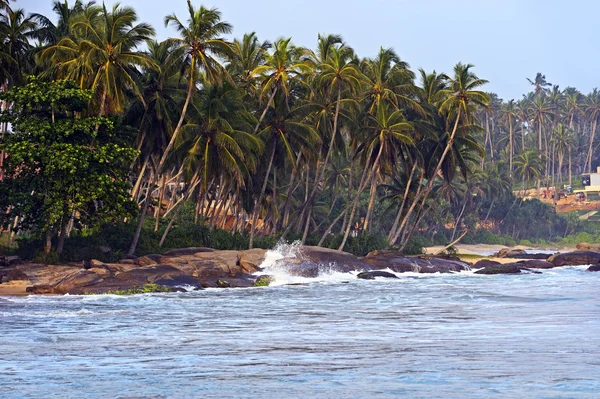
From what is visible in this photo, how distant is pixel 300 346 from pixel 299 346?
0.02m

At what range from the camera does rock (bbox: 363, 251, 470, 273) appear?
43312 millimetres

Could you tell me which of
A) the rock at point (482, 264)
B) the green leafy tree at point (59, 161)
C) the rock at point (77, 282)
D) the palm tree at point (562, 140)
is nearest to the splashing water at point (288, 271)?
the green leafy tree at point (59, 161)

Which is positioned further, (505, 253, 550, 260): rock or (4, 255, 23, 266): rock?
(505, 253, 550, 260): rock

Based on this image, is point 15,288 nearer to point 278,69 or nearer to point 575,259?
point 278,69

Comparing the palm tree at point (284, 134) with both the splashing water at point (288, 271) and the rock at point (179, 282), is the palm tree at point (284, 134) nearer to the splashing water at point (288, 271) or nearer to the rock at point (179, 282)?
the splashing water at point (288, 271)

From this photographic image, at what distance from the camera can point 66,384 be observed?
38.0 ft

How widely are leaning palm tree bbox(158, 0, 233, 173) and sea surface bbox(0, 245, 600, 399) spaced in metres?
13.4

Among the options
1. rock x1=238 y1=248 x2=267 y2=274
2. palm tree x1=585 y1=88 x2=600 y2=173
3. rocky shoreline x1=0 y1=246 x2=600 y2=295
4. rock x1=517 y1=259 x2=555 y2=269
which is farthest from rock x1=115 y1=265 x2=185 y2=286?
palm tree x1=585 y1=88 x2=600 y2=173

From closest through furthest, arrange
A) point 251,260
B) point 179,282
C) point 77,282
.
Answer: point 77,282
point 179,282
point 251,260

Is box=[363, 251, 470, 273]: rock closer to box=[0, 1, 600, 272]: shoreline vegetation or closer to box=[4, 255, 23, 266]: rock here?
box=[0, 1, 600, 272]: shoreline vegetation

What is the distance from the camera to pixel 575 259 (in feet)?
170

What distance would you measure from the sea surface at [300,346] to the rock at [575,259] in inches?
926

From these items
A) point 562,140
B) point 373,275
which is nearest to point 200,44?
point 373,275

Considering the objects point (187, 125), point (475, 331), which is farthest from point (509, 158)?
point (475, 331)
